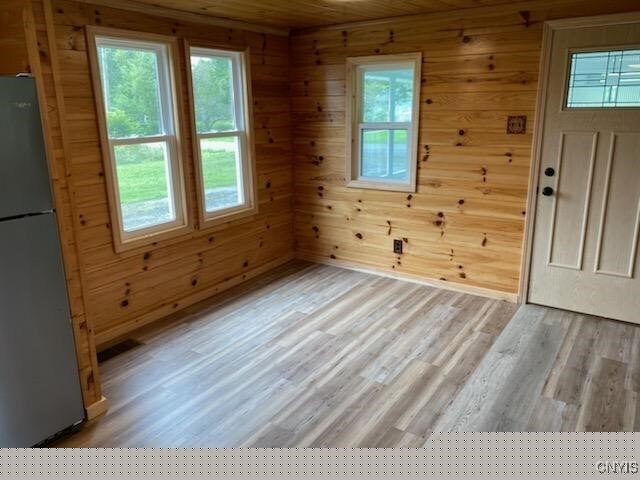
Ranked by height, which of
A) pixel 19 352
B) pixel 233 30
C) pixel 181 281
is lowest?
pixel 181 281

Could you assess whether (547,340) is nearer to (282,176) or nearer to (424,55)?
(424,55)

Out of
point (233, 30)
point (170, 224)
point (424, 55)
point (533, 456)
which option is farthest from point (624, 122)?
point (170, 224)

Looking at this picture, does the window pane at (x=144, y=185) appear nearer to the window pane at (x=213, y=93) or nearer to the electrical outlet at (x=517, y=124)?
the window pane at (x=213, y=93)

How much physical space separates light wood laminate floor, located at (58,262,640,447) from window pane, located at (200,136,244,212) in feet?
2.79

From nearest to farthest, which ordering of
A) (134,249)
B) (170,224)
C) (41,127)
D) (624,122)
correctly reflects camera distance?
(41,127) → (624,122) → (134,249) → (170,224)

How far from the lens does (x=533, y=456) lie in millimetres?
1507

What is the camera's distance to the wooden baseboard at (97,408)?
2.48 meters

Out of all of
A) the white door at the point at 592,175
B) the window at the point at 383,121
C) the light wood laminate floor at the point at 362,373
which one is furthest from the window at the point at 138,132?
the white door at the point at 592,175

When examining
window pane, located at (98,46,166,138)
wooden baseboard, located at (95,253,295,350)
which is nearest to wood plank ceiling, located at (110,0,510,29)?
window pane, located at (98,46,166,138)

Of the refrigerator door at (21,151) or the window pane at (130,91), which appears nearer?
the refrigerator door at (21,151)

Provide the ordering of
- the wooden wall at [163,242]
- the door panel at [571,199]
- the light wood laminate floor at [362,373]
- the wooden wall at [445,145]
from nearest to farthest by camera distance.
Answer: the light wood laminate floor at [362,373], the wooden wall at [163,242], the door panel at [571,199], the wooden wall at [445,145]

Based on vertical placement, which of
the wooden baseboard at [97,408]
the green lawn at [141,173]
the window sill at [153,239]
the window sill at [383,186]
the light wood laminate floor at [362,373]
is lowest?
the light wood laminate floor at [362,373]

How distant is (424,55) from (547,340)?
7.75 ft

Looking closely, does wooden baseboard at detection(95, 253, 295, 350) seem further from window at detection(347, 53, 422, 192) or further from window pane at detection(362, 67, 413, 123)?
window pane at detection(362, 67, 413, 123)
